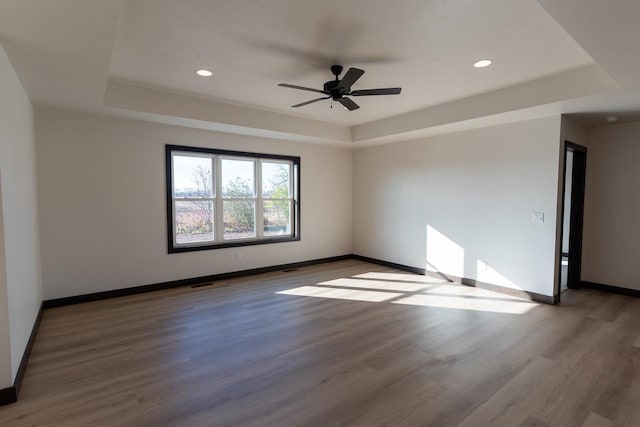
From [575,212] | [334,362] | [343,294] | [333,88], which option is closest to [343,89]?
[333,88]

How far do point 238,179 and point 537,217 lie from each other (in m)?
4.55

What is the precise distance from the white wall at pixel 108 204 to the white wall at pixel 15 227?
0.45 meters

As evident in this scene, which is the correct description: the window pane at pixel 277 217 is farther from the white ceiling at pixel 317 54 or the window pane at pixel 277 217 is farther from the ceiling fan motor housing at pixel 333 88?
the ceiling fan motor housing at pixel 333 88

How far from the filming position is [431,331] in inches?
133

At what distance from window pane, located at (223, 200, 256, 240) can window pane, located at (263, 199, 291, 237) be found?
26 cm

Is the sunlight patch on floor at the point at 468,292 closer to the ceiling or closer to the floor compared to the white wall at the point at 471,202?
closer to the floor

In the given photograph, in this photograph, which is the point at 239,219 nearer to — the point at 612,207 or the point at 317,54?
the point at 317,54

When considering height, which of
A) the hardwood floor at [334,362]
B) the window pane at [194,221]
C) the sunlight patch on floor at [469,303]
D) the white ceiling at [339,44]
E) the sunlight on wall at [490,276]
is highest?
the white ceiling at [339,44]

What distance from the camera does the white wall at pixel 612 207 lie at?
177 inches

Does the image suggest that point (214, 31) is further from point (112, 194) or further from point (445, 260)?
point (445, 260)

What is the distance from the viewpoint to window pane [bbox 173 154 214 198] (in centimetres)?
496

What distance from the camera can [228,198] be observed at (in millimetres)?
5453

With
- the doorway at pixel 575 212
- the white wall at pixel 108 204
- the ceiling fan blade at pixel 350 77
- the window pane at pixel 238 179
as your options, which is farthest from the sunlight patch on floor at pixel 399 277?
the ceiling fan blade at pixel 350 77

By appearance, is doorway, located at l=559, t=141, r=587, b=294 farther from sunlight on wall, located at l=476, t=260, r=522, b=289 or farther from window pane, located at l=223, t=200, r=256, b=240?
window pane, located at l=223, t=200, r=256, b=240
